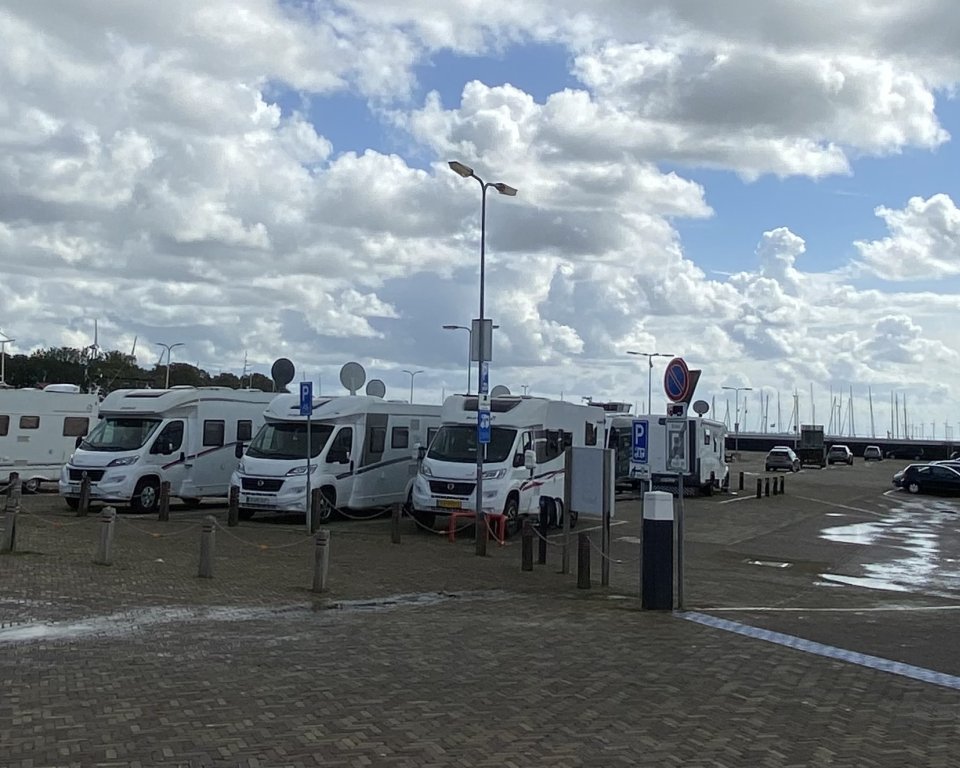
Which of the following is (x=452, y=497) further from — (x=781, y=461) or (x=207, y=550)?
(x=781, y=461)

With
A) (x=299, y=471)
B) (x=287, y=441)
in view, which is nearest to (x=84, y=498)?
Result: (x=287, y=441)

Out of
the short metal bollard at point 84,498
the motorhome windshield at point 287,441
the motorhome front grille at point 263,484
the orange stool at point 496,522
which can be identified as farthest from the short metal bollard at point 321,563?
the short metal bollard at point 84,498

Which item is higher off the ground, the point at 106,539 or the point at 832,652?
the point at 106,539

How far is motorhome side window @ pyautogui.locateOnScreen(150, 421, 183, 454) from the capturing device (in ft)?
81.1

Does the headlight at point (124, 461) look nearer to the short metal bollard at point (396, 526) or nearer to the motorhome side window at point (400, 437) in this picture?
the motorhome side window at point (400, 437)

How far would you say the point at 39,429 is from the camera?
94.2ft

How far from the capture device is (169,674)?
332 inches

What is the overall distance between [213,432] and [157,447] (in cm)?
175

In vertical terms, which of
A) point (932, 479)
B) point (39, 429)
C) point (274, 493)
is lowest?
point (274, 493)

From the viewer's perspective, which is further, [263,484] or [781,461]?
[781,461]

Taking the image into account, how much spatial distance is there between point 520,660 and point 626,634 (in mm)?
1924

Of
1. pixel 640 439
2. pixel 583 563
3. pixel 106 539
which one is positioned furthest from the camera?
pixel 640 439

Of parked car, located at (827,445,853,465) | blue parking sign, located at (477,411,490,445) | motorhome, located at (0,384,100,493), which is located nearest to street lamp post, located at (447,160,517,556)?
blue parking sign, located at (477,411,490,445)

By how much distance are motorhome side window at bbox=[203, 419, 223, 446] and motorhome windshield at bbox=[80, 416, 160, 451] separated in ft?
4.39
